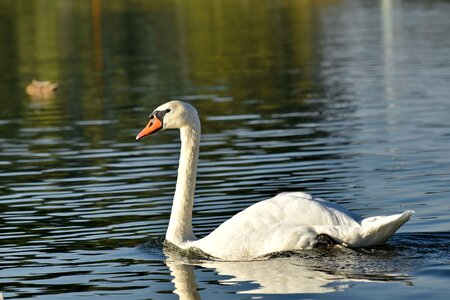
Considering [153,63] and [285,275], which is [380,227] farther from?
[153,63]

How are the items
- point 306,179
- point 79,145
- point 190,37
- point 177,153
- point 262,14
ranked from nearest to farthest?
point 306,179, point 177,153, point 79,145, point 190,37, point 262,14

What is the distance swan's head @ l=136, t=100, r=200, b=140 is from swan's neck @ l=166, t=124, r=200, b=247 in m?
0.10

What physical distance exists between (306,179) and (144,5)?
102 metres

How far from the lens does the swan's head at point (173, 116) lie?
1276cm

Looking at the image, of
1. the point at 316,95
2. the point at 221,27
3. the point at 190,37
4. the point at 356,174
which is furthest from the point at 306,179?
the point at 221,27

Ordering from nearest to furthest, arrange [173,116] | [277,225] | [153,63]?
[277,225]
[173,116]
[153,63]

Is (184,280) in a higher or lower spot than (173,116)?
lower

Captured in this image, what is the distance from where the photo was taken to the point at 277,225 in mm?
11578

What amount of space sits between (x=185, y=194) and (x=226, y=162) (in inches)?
261

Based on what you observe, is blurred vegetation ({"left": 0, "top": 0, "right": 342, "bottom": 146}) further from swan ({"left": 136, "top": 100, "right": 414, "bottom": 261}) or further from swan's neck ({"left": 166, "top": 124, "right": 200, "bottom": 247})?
swan ({"left": 136, "top": 100, "right": 414, "bottom": 261})

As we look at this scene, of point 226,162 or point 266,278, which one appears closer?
point 266,278

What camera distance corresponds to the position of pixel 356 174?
17.4 metres

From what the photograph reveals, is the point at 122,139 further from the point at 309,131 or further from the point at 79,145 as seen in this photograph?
the point at 309,131

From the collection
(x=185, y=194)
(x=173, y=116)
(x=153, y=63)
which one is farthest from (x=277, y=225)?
(x=153, y=63)
